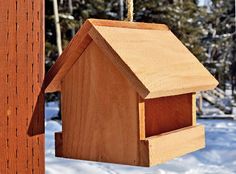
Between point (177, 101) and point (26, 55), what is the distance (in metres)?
0.66

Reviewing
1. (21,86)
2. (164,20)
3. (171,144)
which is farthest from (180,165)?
(164,20)

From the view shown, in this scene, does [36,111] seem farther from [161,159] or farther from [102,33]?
[161,159]

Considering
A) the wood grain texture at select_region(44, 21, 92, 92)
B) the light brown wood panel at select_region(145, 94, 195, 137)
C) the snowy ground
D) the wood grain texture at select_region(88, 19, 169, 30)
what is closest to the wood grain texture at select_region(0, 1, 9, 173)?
the wood grain texture at select_region(44, 21, 92, 92)

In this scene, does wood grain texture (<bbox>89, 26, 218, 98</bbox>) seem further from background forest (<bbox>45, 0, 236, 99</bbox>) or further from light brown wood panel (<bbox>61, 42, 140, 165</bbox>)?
background forest (<bbox>45, 0, 236, 99</bbox>)

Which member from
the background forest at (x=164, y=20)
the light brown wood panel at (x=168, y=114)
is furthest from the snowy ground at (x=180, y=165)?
the background forest at (x=164, y=20)

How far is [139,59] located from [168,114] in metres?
0.40

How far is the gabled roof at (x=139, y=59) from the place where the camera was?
4.34 ft

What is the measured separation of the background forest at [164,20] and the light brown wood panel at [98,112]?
34.0ft

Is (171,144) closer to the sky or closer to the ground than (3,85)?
closer to the ground

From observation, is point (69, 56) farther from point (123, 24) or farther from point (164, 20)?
point (164, 20)

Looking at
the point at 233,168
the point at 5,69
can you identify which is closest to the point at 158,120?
the point at 5,69

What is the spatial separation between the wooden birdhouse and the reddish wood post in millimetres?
93

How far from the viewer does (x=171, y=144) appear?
1479mm

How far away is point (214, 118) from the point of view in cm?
1150
